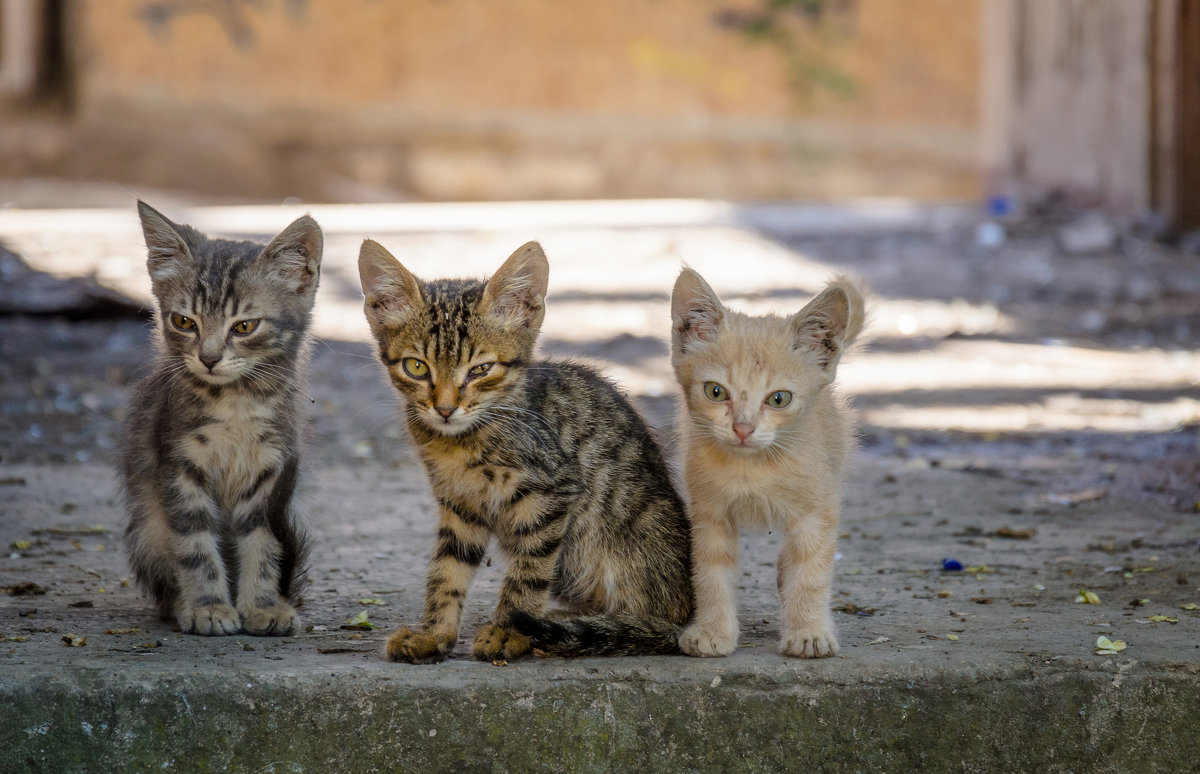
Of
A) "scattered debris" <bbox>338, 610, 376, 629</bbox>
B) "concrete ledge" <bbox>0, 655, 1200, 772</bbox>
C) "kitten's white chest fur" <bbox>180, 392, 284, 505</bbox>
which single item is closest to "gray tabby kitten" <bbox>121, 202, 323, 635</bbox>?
"kitten's white chest fur" <bbox>180, 392, 284, 505</bbox>

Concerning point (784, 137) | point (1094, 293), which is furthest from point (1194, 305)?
point (784, 137)

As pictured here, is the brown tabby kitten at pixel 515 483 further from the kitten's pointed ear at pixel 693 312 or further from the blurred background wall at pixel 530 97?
the blurred background wall at pixel 530 97

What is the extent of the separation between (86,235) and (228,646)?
7.59 meters

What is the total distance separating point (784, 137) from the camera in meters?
18.8

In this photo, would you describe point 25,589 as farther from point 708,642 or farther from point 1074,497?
point 1074,497

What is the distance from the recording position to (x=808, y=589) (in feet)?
11.2

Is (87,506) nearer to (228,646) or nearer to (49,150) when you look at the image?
(228,646)

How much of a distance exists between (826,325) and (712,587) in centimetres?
79

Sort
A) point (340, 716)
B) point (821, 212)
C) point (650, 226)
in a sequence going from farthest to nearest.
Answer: point (821, 212)
point (650, 226)
point (340, 716)

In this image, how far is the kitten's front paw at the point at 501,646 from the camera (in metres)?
3.39

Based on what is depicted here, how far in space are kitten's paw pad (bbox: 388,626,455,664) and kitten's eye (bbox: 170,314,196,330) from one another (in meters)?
1.16

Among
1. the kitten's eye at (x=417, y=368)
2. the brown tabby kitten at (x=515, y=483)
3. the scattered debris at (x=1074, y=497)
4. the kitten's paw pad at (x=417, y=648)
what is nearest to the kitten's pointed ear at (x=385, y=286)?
the brown tabby kitten at (x=515, y=483)

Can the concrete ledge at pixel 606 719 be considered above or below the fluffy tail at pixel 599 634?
below

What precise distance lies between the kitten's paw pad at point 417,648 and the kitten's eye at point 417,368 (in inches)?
27.3
